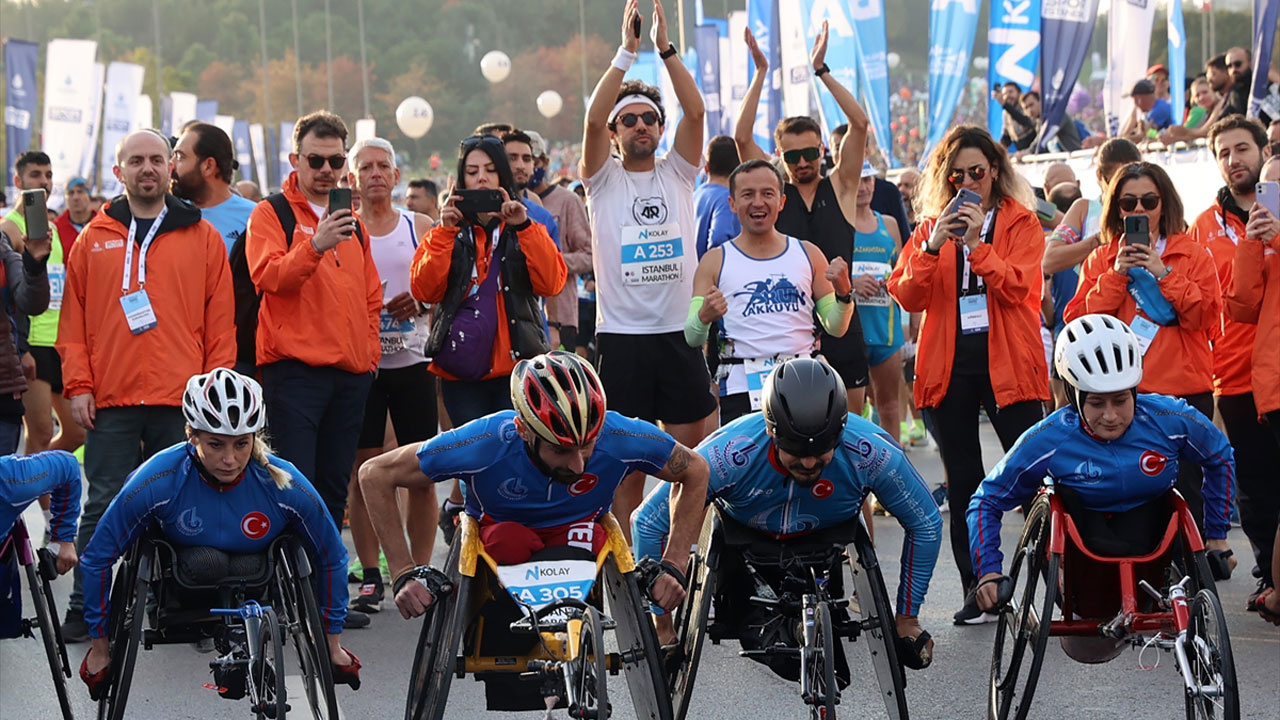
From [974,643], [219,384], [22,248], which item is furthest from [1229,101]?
[219,384]

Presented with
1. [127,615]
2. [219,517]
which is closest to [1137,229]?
[219,517]

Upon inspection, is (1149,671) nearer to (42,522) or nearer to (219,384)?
(219,384)

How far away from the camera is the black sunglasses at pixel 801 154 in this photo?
341 inches

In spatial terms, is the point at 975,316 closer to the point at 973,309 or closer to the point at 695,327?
the point at 973,309

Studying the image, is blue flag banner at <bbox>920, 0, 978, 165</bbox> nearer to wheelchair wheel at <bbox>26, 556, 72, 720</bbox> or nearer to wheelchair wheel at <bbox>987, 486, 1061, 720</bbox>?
wheelchair wheel at <bbox>987, 486, 1061, 720</bbox>

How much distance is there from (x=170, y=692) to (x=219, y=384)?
1947 mm

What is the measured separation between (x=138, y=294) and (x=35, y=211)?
602 millimetres

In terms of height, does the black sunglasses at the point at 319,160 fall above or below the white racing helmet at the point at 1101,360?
above

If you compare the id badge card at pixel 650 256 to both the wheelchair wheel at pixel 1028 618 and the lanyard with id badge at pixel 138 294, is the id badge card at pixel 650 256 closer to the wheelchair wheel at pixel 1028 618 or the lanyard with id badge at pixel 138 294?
the lanyard with id badge at pixel 138 294

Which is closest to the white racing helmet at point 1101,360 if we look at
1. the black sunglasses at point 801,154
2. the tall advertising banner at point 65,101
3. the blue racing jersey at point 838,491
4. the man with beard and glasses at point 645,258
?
the blue racing jersey at point 838,491

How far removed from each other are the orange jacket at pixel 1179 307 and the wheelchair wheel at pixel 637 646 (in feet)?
11.3

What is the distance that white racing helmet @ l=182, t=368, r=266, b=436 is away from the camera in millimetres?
5613

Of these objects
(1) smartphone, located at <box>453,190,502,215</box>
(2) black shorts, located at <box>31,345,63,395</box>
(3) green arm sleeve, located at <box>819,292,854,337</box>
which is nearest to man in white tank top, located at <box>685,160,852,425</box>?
(3) green arm sleeve, located at <box>819,292,854,337</box>

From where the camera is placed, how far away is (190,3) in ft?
310
